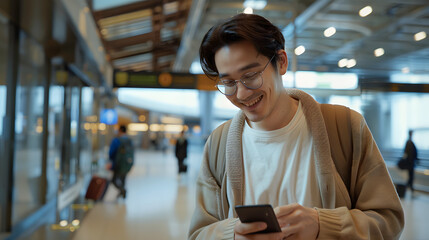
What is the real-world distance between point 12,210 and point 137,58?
55.7 feet

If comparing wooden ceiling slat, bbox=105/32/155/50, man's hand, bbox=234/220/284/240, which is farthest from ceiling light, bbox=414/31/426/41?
wooden ceiling slat, bbox=105/32/155/50

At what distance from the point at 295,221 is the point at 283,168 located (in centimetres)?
26

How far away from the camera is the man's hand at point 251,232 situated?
3.42 feet

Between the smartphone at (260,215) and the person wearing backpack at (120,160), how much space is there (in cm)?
725

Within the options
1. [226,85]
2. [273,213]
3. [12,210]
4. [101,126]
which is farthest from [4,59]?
[101,126]

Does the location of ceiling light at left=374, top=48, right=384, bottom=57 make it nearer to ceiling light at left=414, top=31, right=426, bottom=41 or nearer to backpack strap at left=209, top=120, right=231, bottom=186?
ceiling light at left=414, top=31, right=426, bottom=41

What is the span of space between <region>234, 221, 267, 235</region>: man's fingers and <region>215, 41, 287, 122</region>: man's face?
1.19ft

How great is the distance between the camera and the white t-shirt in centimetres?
122

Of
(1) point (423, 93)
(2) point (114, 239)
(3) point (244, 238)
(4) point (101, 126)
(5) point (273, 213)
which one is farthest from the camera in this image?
(4) point (101, 126)

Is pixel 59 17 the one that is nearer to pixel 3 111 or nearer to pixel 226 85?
pixel 3 111

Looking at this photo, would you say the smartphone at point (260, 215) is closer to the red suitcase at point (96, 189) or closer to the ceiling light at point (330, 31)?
the ceiling light at point (330, 31)

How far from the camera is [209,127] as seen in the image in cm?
2008

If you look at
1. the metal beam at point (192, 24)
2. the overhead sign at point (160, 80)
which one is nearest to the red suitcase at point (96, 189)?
the overhead sign at point (160, 80)

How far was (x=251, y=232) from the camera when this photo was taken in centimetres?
108
